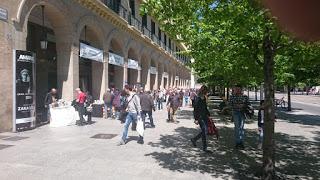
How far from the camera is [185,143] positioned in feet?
38.5

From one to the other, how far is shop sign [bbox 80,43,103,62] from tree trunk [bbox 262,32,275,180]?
1293 centimetres

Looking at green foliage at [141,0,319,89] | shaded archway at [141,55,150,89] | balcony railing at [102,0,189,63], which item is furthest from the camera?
shaded archway at [141,55,150,89]

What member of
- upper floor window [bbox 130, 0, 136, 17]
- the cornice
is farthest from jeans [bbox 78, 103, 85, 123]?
upper floor window [bbox 130, 0, 136, 17]

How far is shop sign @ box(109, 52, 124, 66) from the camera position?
2425 centimetres

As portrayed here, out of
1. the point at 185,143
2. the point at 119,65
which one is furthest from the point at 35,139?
the point at 119,65

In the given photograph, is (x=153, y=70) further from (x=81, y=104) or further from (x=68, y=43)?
(x=81, y=104)

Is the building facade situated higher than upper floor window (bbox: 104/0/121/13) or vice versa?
upper floor window (bbox: 104/0/121/13)

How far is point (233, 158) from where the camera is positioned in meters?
9.48

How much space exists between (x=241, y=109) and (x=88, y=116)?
838 cm

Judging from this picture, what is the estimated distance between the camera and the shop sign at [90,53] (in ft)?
62.8

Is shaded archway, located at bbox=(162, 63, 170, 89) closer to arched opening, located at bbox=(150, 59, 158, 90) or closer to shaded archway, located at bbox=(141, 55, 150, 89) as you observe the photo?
arched opening, located at bbox=(150, 59, 158, 90)

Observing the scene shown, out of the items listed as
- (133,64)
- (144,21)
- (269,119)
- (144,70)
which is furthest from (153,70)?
(269,119)

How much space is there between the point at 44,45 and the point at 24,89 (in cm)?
418

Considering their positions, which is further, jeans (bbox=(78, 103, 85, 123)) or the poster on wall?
jeans (bbox=(78, 103, 85, 123))
